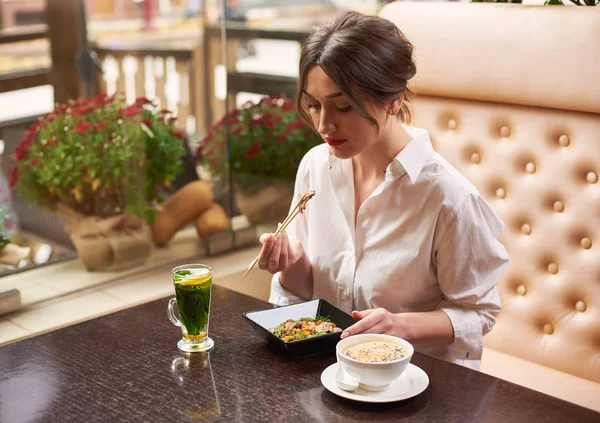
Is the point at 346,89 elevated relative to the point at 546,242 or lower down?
elevated

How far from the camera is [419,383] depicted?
1.21 metres

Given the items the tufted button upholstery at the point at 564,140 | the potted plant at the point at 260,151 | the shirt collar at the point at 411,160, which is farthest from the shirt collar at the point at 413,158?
the potted plant at the point at 260,151

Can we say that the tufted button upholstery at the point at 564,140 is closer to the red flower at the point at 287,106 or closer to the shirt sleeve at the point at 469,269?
Result: the shirt sleeve at the point at 469,269

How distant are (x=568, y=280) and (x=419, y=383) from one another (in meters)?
0.91

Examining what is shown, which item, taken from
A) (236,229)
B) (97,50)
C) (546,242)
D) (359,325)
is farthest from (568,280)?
(97,50)

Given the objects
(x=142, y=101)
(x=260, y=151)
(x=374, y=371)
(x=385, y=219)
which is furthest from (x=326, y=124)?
(x=260, y=151)

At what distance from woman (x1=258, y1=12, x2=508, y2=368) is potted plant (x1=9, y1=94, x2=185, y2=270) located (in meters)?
1.03

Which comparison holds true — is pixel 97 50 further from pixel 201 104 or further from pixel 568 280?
pixel 568 280

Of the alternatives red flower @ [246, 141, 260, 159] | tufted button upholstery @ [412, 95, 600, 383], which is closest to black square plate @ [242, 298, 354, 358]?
tufted button upholstery @ [412, 95, 600, 383]

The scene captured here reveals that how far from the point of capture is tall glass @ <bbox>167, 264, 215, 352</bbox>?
4.47ft

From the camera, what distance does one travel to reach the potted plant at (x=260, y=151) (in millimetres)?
2967

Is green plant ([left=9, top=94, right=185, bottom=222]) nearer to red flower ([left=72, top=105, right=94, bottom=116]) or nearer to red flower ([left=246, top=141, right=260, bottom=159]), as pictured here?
red flower ([left=72, top=105, right=94, bottom=116])

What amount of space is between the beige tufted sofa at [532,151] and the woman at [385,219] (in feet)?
1.47

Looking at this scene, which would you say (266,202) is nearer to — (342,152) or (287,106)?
(287,106)
